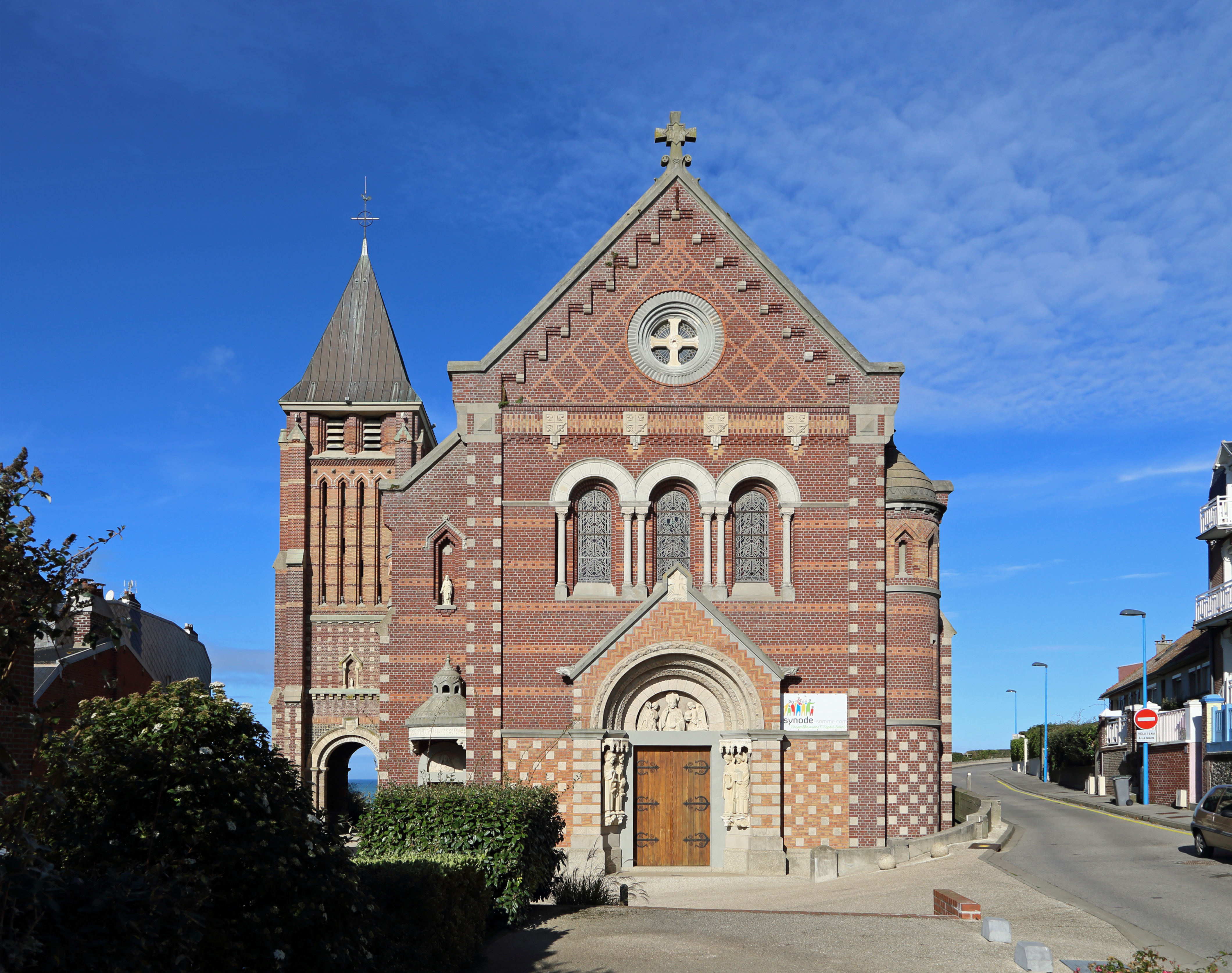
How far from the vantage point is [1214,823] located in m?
22.5

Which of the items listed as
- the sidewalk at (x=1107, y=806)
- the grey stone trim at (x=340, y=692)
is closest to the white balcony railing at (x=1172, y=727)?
the sidewalk at (x=1107, y=806)

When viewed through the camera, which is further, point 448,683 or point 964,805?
point 964,805

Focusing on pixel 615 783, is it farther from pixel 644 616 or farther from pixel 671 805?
pixel 644 616

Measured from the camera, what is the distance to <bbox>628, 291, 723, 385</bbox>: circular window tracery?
2566 centimetres

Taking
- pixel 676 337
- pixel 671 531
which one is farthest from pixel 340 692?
pixel 676 337

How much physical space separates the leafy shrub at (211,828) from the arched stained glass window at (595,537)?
1585 cm

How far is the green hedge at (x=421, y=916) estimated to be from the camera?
11.6 meters

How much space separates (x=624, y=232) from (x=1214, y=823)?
17.3m

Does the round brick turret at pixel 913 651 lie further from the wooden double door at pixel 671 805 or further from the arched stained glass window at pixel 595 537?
the arched stained glass window at pixel 595 537

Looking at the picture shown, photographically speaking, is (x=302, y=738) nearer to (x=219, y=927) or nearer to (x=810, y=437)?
(x=810, y=437)

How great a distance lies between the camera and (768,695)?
2430cm

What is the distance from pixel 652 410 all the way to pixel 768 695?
6653 mm

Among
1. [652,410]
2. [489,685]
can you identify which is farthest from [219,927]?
[652,410]

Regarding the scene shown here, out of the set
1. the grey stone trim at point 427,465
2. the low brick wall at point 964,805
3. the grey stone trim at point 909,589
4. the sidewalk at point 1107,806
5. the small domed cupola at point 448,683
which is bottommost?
the sidewalk at point 1107,806
